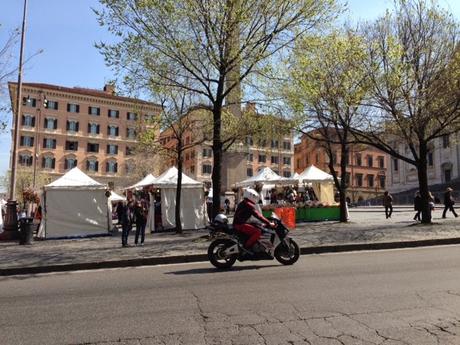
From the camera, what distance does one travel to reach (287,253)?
11172 mm

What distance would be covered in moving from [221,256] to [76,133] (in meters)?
79.1

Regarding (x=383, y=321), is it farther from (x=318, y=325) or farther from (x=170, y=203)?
(x=170, y=203)

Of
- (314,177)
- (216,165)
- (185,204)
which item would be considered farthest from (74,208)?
(314,177)

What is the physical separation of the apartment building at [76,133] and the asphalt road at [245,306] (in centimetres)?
6957

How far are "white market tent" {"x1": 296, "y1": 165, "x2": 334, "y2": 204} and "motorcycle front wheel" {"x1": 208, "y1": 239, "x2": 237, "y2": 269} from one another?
63.0 ft

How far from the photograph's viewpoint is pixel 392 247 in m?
14.5

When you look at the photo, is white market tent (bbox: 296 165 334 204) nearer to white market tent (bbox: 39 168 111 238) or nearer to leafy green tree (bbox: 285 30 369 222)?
leafy green tree (bbox: 285 30 369 222)

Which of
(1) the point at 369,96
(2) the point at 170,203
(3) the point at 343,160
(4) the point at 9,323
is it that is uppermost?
(1) the point at 369,96

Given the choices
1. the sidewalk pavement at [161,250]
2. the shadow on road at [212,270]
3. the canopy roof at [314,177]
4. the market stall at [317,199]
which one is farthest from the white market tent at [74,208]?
the canopy roof at [314,177]

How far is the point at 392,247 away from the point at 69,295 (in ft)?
32.5

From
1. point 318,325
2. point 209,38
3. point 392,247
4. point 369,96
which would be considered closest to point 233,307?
point 318,325

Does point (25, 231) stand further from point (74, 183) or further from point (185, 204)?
point (185, 204)

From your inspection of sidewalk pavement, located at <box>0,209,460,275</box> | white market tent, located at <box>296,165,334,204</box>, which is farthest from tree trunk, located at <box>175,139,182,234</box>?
white market tent, located at <box>296,165,334,204</box>

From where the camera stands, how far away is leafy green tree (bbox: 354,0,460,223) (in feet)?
64.2
